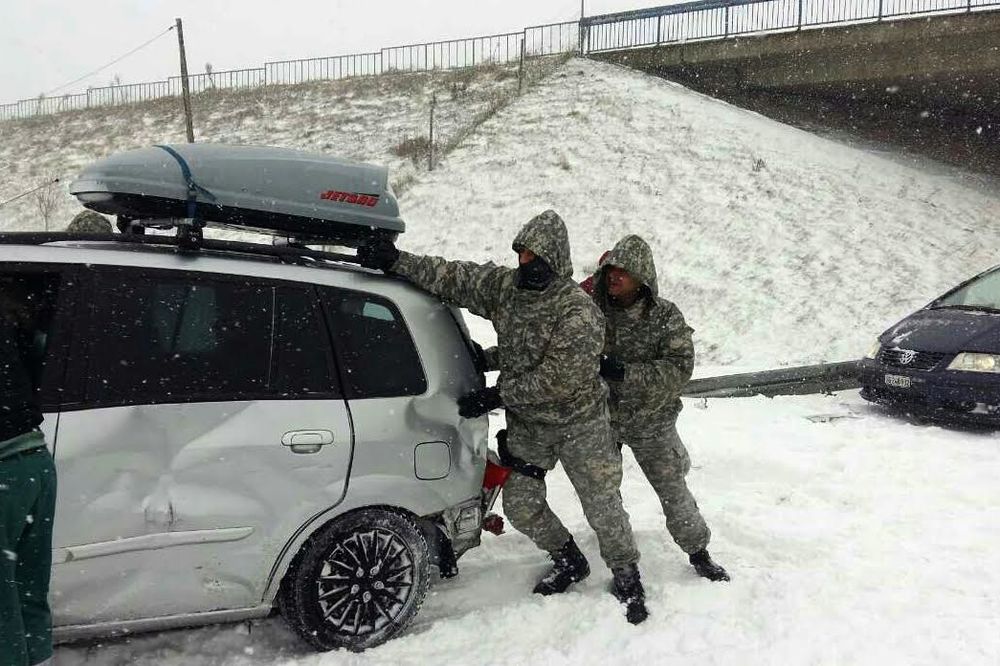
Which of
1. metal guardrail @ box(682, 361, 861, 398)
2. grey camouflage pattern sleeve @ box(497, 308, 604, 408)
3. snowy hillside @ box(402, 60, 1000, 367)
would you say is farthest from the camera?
snowy hillside @ box(402, 60, 1000, 367)

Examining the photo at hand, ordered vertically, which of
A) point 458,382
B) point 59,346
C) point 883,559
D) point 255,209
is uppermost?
point 255,209

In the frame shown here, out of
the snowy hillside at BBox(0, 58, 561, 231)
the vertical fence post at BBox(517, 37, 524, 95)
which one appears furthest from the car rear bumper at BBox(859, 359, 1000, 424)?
the vertical fence post at BBox(517, 37, 524, 95)

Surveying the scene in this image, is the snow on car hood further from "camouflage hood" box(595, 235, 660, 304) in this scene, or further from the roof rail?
the roof rail

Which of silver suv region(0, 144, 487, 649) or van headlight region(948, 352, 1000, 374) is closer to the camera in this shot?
silver suv region(0, 144, 487, 649)

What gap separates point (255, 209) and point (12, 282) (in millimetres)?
932

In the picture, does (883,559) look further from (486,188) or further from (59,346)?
(486,188)

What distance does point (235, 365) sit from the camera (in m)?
3.12

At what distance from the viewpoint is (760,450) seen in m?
6.38

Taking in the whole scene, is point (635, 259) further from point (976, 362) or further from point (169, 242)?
point (976, 362)

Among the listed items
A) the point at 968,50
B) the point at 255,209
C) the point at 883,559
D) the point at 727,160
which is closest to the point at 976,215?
the point at 968,50

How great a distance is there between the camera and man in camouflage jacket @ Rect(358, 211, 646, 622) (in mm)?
3588

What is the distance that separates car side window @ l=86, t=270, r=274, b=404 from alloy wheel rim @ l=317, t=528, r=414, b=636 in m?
0.77

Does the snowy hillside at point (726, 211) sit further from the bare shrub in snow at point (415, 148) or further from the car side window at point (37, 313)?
the car side window at point (37, 313)

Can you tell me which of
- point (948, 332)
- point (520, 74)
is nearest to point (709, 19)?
point (520, 74)
